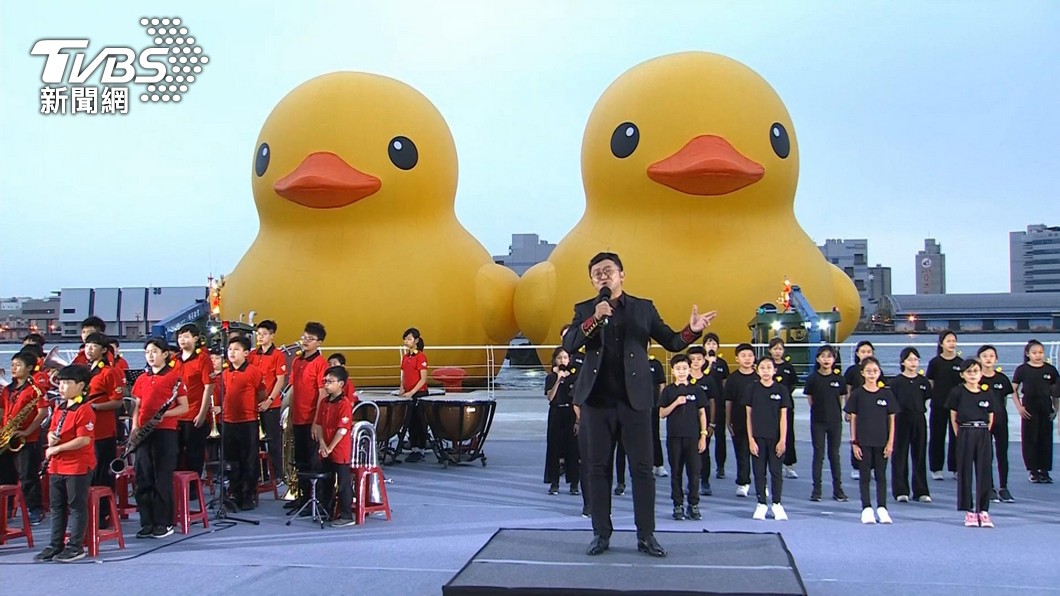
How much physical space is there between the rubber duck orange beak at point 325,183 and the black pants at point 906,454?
911cm

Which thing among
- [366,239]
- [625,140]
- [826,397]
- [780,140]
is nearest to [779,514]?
[826,397]

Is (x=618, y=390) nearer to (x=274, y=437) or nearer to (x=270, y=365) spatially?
(x=270, y=365)

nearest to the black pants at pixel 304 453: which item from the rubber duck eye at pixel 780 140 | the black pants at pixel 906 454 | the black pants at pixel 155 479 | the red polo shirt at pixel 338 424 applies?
the red polo shirt at pixel 338 424

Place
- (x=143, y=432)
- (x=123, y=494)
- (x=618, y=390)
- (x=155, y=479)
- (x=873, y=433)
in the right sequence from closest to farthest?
(x=618, y=390)
(x=143, y=432)
(x=155, y=479)
(x=873, y=433)
(x=123, y=494)

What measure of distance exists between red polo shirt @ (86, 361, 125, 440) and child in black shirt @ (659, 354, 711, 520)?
4054 millimetres

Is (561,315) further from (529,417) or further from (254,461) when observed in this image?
(254,461)

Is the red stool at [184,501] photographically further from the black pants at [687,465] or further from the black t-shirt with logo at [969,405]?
the black t-shirt with logo at [969,405]

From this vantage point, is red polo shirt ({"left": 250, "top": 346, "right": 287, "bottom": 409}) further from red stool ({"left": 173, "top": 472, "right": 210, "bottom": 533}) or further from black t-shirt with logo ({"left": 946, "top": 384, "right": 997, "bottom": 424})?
black t-shirt with logo ({"left": 946, "top": 384, "right": 997, "bottom": 424})

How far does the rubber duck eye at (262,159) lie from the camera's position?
15.2 m

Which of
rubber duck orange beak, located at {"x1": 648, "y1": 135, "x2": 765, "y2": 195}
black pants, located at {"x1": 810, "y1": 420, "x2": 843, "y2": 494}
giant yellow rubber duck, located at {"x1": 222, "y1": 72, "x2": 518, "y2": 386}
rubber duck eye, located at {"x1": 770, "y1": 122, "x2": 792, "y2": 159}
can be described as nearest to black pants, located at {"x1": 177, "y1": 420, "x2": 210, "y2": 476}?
→ black pants, located at {"x1": 810, "y1": 420, "x2": 843, "y2": 494}

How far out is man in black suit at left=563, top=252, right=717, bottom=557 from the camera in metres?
4.69

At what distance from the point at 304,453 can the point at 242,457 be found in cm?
54

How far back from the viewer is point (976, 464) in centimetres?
650

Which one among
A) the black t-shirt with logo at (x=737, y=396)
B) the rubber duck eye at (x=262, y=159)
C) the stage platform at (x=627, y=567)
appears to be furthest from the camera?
the rubber duck eye at (x=262, y=159)
